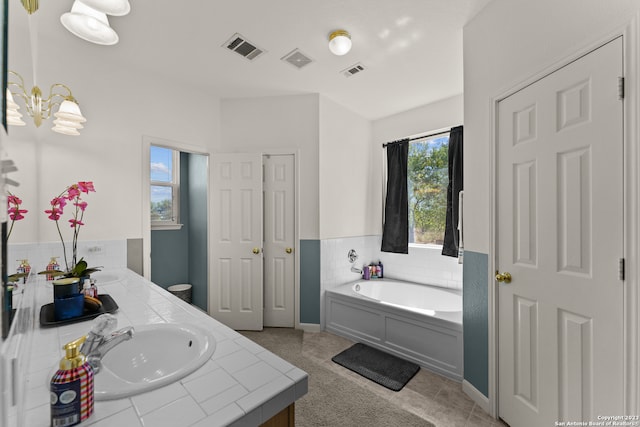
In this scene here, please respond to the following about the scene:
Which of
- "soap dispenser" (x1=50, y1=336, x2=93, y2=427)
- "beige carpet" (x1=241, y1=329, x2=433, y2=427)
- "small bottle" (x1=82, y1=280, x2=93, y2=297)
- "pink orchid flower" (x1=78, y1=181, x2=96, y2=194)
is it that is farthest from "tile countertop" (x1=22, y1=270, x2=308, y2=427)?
"beige carpet" (x1=241, y1=329, x2=433, y2=427)

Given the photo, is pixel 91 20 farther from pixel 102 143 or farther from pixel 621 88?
pixel 621 88

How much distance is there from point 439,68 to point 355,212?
1799mm

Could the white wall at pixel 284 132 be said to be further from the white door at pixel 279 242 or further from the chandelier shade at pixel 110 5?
the chandelier shade at pixel 110 5

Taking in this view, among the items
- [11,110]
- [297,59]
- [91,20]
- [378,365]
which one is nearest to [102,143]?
[91,20]

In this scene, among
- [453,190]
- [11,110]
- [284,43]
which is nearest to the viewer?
[11,110]

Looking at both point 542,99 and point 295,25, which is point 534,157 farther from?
point 295,25

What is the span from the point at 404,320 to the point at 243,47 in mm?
2704

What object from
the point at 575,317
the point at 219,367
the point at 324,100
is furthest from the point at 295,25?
the point at 575,317

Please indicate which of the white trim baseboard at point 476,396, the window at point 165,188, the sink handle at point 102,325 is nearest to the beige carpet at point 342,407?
the white trim baseboard at point 476,396

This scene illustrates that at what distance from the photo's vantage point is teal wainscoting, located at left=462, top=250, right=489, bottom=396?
177 centimetres

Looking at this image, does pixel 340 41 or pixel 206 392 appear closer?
pixel 206 392

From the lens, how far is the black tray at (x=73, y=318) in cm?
110

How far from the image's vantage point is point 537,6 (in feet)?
4.68

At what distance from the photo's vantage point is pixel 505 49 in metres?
1.64
